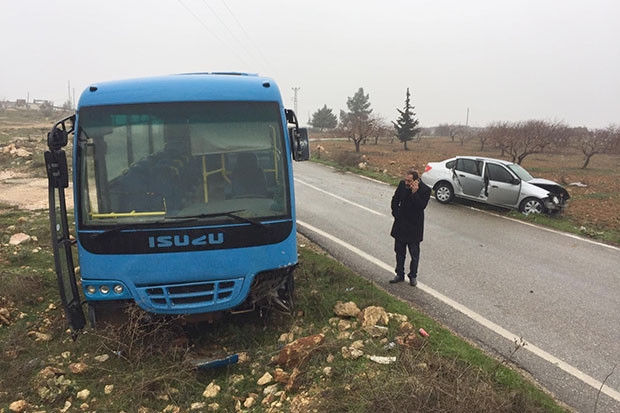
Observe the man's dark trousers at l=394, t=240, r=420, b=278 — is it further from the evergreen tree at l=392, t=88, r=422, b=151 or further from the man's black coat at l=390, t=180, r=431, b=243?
the evergreen tree at l=392, t=88, r=422, b=151

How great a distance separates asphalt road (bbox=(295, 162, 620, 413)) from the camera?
15.4 ft

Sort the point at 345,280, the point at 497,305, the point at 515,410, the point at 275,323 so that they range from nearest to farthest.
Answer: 1. the point at 515,410
2. the point at 275,323
3. the point at 497,305
4. the point at 345,280

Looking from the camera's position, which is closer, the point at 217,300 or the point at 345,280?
the point at 217,300

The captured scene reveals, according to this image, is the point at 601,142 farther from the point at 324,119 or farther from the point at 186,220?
the point at 324,119

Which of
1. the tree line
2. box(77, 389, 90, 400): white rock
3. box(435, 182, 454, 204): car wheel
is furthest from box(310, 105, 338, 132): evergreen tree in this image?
box(77, 389, 90, 400): white rock

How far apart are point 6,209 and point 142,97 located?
1047 cm

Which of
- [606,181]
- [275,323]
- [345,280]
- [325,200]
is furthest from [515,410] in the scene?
[606,181]

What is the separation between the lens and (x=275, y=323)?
17.1 feet

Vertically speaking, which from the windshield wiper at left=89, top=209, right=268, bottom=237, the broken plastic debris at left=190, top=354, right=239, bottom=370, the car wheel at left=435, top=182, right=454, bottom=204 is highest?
the windshield wiper at left=89, top=209, right=268, bottom=237

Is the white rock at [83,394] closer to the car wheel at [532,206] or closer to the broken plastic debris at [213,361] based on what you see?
the broken plastic debris at [213,361]

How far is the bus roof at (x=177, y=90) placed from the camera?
14.8 feet

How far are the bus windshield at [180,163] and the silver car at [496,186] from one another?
10.2 metres

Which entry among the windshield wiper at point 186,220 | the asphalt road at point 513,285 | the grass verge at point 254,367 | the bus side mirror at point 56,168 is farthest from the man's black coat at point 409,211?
the bus side mirror at point 56,168

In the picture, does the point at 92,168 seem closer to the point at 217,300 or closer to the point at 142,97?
the point at 142,97
